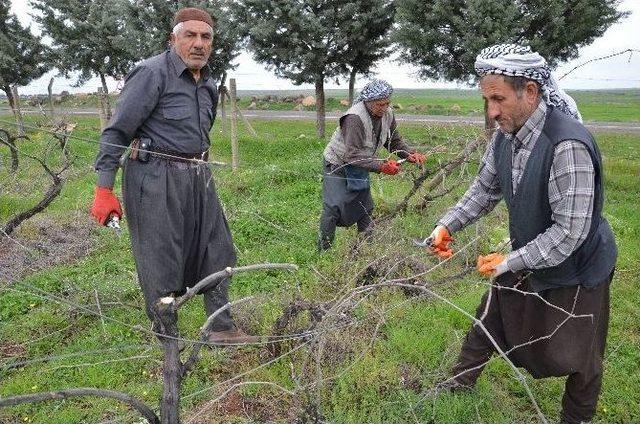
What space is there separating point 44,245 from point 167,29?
26.8 feet

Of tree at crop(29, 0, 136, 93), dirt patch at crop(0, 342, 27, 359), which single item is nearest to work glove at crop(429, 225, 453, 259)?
dirt patch at crop(0, 342, 27, 359)

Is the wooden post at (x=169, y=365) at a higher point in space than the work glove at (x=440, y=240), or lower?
lower

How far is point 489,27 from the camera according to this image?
385 inches

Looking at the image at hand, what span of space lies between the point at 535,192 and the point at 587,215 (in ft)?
0.65

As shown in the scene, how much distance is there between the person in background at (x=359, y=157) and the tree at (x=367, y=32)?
817 cm

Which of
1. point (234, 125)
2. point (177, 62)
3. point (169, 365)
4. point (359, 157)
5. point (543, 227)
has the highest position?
point (177, 62)

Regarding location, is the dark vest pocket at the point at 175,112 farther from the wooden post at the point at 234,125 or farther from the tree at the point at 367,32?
the tree at the point at 367,32

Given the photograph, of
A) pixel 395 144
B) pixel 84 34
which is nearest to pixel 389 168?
pixel 395 144

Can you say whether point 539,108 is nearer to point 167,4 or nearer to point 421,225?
point 421,225

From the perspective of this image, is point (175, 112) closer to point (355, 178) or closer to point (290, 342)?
point (290, 342)

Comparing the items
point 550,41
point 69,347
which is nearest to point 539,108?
point 69,347

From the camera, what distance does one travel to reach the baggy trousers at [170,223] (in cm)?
297

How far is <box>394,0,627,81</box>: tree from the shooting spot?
9.85 m

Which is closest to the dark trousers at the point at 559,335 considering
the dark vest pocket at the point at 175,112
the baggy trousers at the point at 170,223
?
the baggy trousers at the point at 170,223
